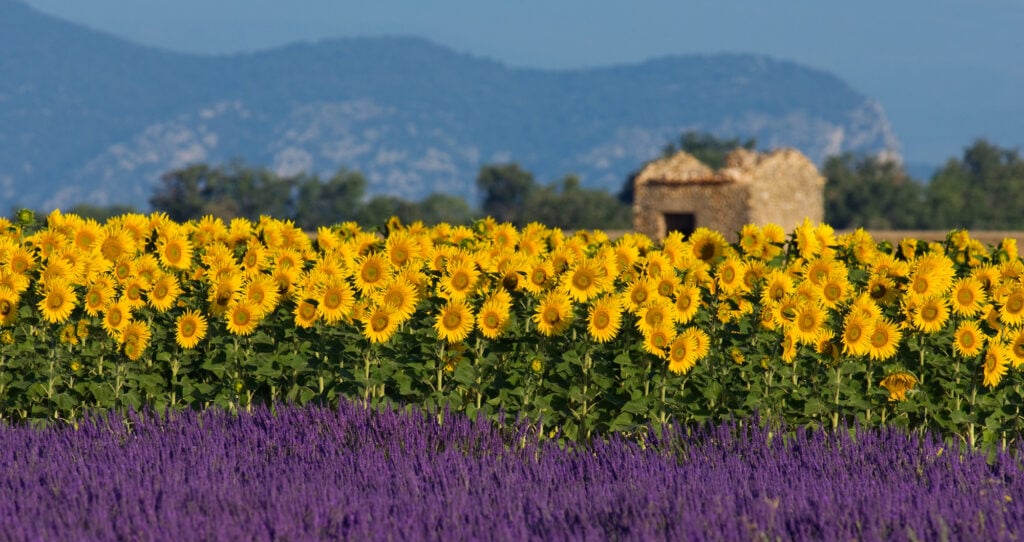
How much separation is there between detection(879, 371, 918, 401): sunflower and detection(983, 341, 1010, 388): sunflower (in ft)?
1.13

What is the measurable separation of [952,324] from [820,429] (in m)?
1.33

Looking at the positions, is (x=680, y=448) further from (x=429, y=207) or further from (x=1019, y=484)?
(x=429, y=207)

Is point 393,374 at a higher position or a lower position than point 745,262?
lower

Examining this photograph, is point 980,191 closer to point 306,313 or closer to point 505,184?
point 505,184

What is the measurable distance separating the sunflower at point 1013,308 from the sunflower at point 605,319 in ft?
6.44

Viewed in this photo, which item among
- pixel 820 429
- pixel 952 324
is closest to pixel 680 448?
pixel 820 429

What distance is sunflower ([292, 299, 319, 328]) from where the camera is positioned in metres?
6.25

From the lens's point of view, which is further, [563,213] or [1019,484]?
[563,213]

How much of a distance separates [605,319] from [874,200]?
5535 centimetres

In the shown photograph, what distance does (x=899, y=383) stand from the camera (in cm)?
634

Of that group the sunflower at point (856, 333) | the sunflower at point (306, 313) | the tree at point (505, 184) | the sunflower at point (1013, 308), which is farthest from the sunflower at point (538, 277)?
the tree at point (505, 184)

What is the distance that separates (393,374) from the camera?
20.2ft

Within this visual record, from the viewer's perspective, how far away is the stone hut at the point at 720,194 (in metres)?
22.0

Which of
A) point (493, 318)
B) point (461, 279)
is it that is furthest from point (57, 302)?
point (493, 318)
